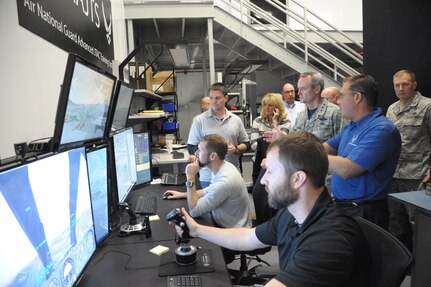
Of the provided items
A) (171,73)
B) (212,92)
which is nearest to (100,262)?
(212,92)

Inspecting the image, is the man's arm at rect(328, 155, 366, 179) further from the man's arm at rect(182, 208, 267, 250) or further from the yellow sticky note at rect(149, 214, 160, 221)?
the yellow sticky note at rect(149, 214, 160, 221)

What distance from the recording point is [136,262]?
119 centimetres

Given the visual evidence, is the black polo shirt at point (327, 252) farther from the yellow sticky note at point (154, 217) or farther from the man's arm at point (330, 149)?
the man's arm at point (330, 149)

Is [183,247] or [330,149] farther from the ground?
[330,149]

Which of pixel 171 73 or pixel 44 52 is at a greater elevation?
pixel 171 73

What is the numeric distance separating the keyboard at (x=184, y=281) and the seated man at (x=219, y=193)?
0.63 meters

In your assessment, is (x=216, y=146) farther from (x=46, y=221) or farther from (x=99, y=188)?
(x=46, y=221)

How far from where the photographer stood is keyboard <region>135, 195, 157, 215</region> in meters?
1.76

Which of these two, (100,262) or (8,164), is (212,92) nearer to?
(100,262)

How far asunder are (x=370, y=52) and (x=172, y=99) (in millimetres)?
2860

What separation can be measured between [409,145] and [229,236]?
2.21m

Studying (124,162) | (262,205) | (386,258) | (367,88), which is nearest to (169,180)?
(124,162)

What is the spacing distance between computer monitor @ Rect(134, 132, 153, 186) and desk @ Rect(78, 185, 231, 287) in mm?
670

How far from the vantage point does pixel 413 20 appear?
3041 mm
